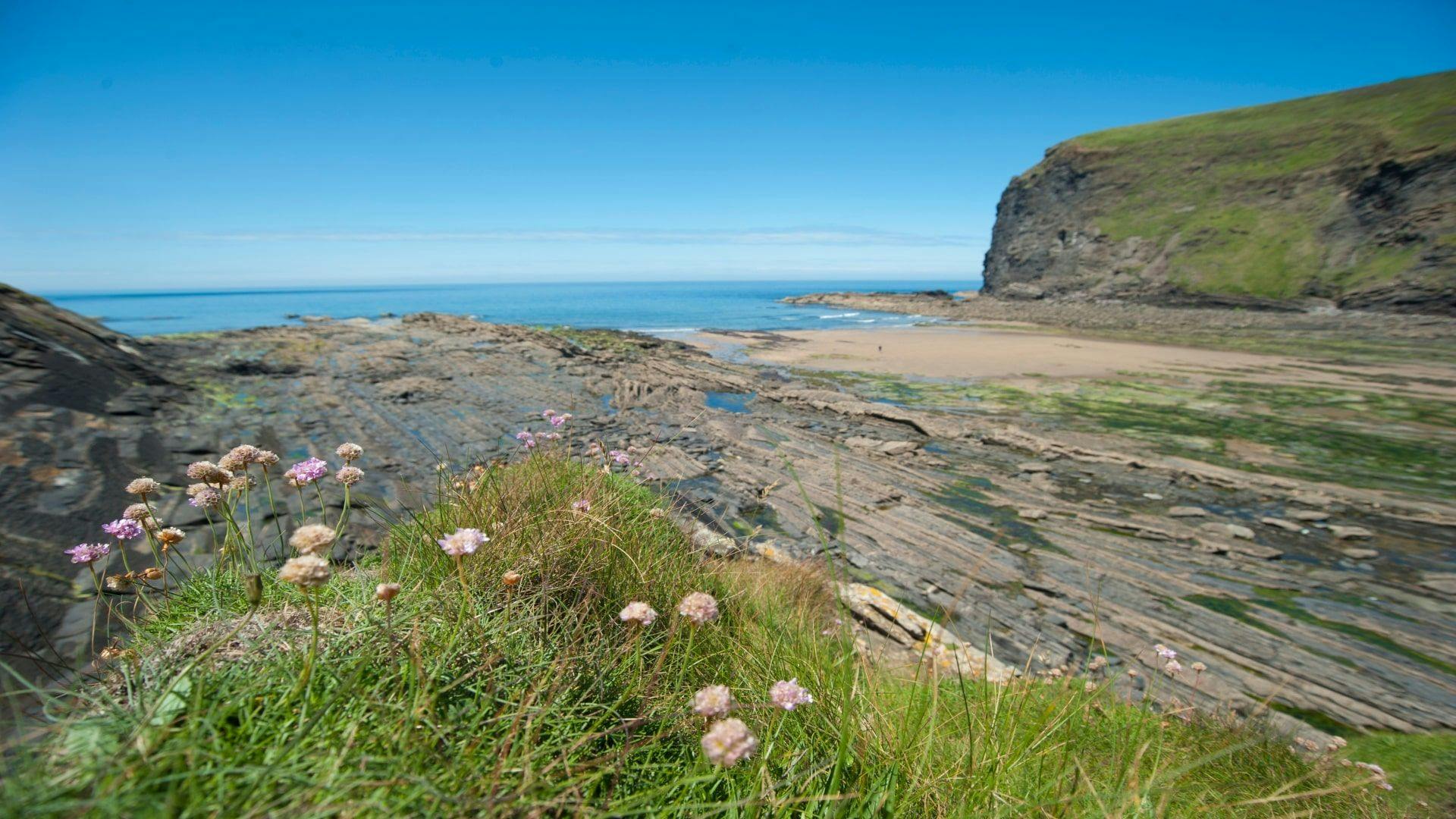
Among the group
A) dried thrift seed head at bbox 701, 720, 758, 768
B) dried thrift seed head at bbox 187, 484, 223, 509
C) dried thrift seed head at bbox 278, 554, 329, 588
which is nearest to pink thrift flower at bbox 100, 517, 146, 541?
dried thrift seed head at bbox 187, 484, 223, 509

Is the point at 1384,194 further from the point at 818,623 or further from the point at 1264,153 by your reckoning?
the point at 818,623

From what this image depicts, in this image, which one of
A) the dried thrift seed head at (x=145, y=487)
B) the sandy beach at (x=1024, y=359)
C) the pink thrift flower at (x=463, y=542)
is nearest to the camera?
the pink thrift flower at (x=463, y=542)

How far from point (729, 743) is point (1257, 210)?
8243cm

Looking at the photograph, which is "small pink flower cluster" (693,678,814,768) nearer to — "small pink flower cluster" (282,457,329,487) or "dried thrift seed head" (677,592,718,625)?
"dried thrift seed head" (677,592,718,625)

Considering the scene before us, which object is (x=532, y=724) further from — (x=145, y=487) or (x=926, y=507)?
(x=926, y=507)

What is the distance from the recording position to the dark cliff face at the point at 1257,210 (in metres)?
45.8

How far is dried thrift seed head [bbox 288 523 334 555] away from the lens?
5.45 feet

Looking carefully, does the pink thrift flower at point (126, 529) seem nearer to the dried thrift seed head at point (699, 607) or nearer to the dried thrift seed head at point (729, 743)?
the dried thrift seed head at point (699, 607)

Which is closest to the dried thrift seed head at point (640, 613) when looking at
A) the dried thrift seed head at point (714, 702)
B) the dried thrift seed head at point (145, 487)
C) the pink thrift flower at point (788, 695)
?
the dried thrift seed head at point (714, 702)

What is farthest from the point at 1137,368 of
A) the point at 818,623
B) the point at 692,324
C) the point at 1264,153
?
the point at 1264,153

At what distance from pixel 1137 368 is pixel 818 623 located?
85.5 ft

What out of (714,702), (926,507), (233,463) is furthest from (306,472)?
(926,507)

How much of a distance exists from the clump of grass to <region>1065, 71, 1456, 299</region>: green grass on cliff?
66.7 meters

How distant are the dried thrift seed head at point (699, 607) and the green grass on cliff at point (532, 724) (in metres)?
0.12
